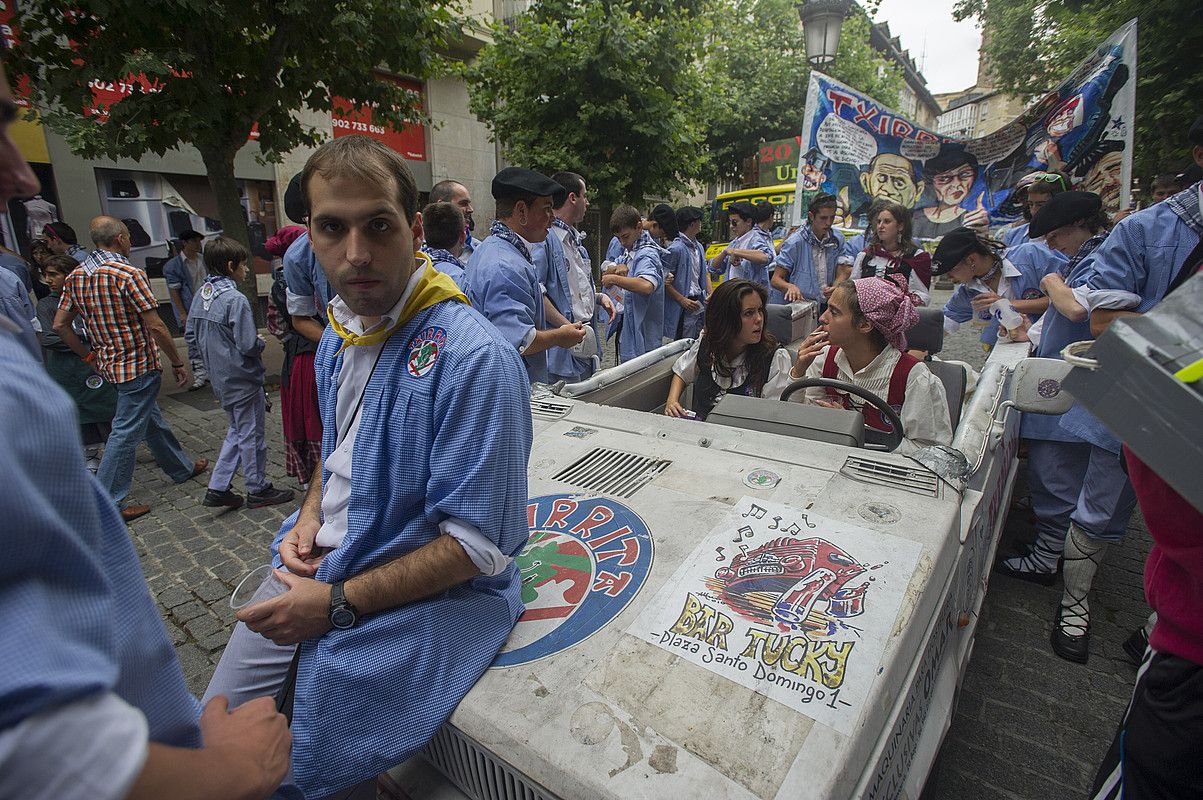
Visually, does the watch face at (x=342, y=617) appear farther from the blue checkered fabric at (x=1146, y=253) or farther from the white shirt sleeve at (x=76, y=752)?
the blue checkered fabric at (x=1146, y=253)

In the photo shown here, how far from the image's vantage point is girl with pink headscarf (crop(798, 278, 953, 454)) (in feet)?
9.07

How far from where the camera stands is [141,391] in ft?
14.2

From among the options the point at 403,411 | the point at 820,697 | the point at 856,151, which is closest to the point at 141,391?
the point at 403,411

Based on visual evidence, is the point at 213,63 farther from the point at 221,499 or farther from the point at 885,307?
the point at 885,307

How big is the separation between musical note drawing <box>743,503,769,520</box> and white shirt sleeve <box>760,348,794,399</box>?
1709mm

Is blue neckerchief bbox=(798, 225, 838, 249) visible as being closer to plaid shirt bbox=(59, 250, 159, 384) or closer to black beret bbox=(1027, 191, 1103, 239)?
black beret bbox=(1027, 191, 1103, 239)

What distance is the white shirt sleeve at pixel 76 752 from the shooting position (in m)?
0.54

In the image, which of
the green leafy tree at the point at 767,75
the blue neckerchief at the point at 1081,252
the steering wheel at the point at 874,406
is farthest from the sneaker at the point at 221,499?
the green leafy tree at the point at 767,75

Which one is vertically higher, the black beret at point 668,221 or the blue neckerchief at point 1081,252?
the black beret at point 668,221

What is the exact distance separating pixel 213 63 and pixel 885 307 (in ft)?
22.2

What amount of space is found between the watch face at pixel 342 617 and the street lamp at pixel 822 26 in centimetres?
841

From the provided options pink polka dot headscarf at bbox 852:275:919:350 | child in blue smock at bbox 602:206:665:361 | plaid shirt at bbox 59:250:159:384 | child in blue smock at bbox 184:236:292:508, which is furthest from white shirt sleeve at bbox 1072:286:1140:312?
plaid shirt at bbox 59:250:159:384

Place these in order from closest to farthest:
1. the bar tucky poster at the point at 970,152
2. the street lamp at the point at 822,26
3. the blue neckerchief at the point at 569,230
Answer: the blue neckerchief at the point at 569,230, the bar tucky poster at the point at 970,152, the street lamp at the point at 822,26

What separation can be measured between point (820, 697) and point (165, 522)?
15.1 ft
